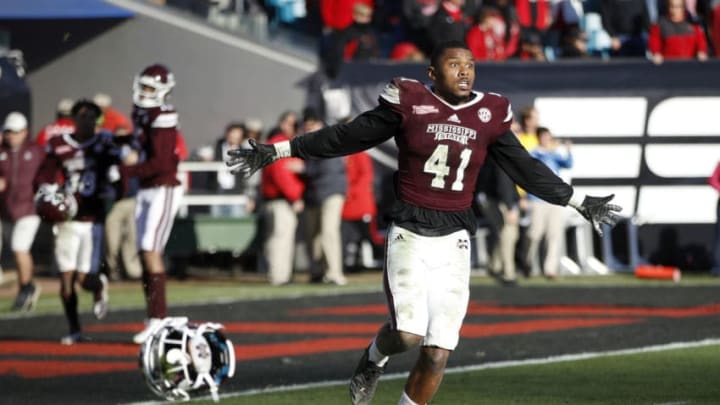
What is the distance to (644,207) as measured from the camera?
20.1 meters

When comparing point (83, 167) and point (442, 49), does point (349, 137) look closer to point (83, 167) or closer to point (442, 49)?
point (442, 49)

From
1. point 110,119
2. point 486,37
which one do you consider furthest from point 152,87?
point 486,37

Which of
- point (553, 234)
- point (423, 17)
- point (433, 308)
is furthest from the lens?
point (423, 17)

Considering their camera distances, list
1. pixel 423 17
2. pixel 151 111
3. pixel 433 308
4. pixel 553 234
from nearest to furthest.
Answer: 1. pixel 433 308
2. pixel 151 111
3. pixel 553 234
4. pixel 423 17

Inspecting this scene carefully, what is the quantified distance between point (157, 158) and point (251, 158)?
14.2ft

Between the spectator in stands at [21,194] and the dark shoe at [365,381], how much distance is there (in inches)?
311

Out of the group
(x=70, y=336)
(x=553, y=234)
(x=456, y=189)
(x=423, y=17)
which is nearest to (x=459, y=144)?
(x=456, y=189)

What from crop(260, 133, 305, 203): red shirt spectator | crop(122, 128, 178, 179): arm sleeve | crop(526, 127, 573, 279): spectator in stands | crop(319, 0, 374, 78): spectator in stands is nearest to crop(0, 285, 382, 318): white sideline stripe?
crop(260, 133, 305, 203): red shirt spectator

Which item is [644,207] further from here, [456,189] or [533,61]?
[456,189]

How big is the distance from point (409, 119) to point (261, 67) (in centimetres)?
1369

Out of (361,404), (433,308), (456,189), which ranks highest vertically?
(456,189)

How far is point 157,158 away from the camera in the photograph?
12781mm

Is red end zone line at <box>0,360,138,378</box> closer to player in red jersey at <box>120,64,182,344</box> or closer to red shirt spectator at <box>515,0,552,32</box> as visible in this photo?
player in red jersey at <box>120,64,182,344</box>

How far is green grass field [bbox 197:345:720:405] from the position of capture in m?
9.91
